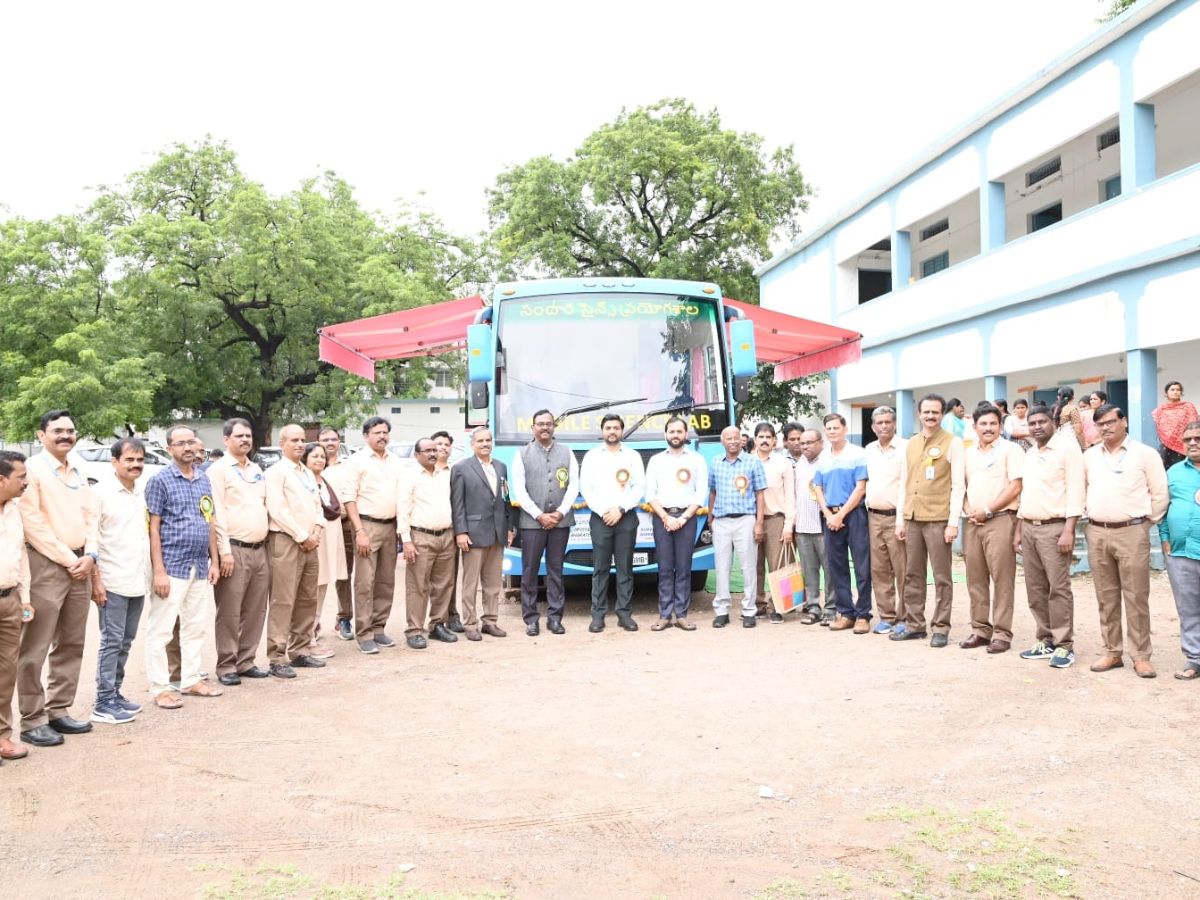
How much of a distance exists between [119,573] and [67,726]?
2.77 feet

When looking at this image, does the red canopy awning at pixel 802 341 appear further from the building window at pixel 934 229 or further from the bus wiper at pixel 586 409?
the building window at pixel 934 229

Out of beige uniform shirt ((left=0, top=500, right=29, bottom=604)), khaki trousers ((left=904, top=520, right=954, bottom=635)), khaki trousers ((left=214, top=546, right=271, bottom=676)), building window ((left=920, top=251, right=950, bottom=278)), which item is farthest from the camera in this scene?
building window ((left=920, top=251, right=950, bottom=278))

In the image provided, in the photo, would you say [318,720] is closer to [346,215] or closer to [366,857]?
[366,857]

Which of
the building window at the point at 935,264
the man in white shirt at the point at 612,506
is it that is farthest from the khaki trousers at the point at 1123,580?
the building window at the point at 935,264

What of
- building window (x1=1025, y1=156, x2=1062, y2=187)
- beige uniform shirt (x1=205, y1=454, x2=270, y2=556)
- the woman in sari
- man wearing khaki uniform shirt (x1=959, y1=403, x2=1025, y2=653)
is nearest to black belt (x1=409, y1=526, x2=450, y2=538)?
beige uniform shirt (x1=205, y1=454, x2=270, y2=556)

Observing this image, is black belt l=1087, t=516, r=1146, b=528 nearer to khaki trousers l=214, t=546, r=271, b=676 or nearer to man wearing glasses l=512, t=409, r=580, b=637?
man wearing glasses l=512, t=409, r=580, b=637

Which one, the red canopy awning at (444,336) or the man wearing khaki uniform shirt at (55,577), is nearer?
the man wearing khaki uniform shirt at (55,577)

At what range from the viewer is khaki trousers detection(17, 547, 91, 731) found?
4.85m

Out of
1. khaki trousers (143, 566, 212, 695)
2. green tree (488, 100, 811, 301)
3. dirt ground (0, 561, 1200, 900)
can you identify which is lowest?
dirt ground (0, 561, 1200, 900)

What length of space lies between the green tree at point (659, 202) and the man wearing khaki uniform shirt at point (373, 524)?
800 inches

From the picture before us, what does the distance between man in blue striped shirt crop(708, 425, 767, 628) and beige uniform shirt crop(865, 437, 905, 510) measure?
3.19 feet

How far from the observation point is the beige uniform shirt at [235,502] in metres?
6.05

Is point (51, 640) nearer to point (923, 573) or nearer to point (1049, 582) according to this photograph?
point (923, 573)

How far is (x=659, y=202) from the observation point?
27.9m
